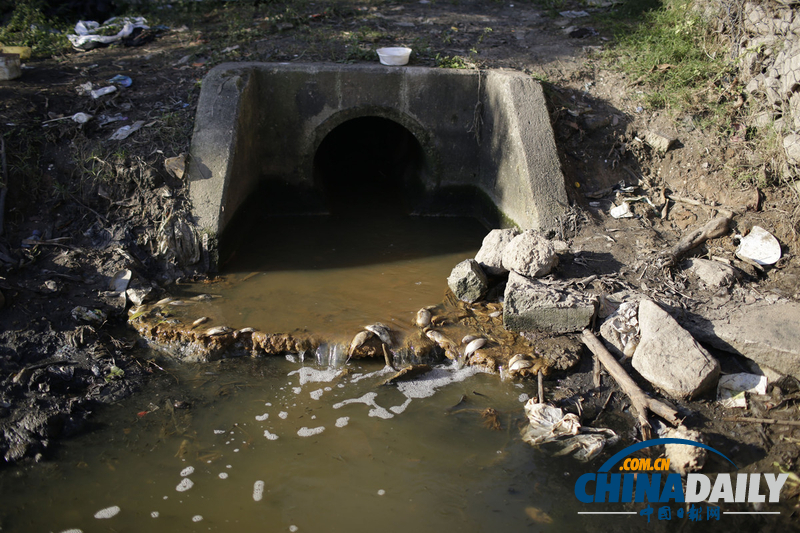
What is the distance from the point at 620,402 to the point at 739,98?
155 inches

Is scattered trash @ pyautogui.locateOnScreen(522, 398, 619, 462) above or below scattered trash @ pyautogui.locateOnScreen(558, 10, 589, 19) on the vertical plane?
below

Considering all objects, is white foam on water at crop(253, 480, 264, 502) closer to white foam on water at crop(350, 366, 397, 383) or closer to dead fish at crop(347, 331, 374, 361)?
white foam on water at crop(350, 366, 397, 383)

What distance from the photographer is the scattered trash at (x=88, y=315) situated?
450cm

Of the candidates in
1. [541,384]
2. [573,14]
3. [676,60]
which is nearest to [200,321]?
[541,384]

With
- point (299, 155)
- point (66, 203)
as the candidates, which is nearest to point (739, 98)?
point (299, 155)

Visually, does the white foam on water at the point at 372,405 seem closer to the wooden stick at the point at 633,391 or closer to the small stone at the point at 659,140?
the wooden stick at the point at 633,391

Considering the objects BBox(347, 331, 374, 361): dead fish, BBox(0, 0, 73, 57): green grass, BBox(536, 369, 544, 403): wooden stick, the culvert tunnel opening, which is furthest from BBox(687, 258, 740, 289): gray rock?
BBox(0, 0, 73, 57): green grass

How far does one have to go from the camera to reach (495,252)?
4949mm

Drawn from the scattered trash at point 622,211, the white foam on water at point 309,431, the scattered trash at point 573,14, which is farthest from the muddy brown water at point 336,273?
the scattered trash at point 573,14

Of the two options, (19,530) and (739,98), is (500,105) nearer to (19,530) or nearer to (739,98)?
(739,98)

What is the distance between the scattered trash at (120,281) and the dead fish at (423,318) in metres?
2.70

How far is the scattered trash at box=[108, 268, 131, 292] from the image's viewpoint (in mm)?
4852

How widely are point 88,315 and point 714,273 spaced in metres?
5.36

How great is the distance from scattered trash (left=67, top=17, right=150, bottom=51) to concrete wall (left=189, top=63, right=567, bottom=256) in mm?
2554
